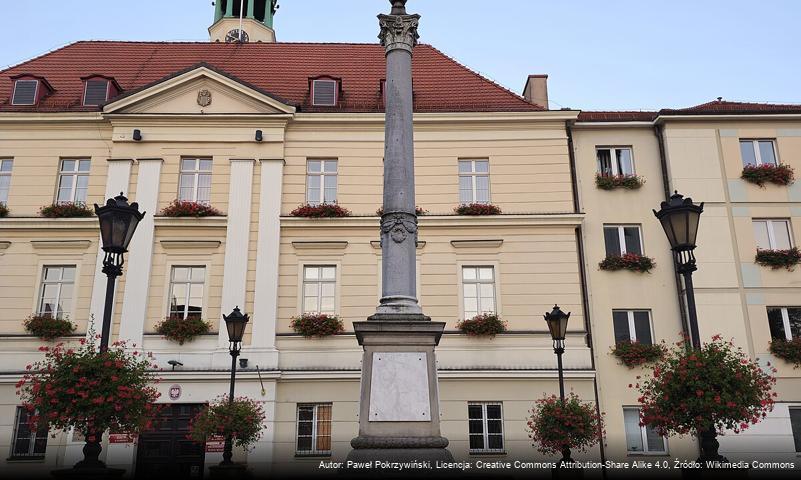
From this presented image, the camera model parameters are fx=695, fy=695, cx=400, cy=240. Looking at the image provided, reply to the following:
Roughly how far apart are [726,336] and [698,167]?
17.1 ft

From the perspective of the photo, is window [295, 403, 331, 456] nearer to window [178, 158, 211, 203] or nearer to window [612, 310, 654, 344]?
window [178, 158, 211, 203]

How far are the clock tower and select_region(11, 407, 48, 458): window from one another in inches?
793

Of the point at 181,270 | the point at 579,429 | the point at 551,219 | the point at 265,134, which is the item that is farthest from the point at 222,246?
the point at 579,429

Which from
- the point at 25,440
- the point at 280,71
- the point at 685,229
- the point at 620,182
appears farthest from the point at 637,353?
the point at 25,440

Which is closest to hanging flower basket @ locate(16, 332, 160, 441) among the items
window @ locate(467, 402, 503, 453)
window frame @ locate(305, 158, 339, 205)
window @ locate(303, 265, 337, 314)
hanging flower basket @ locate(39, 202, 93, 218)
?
window @ locate(303, 265, 337, 314)

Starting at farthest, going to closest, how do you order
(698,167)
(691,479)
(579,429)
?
(698,167), (579,429), (691,479)

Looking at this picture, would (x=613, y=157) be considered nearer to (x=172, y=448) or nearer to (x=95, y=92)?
(x=172, y=448)

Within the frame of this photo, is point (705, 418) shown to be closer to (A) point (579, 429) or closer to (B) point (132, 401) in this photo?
(A) point (579, 429)

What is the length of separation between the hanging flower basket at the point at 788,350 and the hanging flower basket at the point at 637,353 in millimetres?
3029

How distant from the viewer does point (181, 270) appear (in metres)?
20.3

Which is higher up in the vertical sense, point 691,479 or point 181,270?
point 181,270

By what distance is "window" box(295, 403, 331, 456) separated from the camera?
61.4 feet

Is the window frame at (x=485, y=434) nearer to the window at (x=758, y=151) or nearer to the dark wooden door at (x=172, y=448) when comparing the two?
the dark wooden door at (x=172, y=448)

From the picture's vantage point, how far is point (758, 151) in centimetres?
2159
